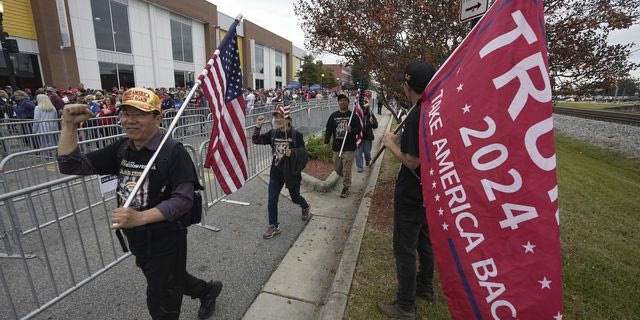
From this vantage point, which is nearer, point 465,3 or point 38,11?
point 465,3

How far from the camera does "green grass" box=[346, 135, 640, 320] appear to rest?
322 cm

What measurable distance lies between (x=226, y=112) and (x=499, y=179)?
8.18 feet

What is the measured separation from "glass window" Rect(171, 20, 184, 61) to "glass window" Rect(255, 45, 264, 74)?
54.2 ft

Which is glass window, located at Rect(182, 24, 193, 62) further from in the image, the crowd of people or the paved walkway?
the crowd of people

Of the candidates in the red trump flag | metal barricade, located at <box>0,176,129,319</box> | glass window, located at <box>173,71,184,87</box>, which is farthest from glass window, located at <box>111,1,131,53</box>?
the red trump flag

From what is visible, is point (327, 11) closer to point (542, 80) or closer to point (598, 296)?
point (542, 80)

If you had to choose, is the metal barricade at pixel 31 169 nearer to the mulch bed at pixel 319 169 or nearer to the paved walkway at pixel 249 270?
the paved walkway at pixel 249 270

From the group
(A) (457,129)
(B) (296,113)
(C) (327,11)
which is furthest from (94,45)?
(A) (457,129)

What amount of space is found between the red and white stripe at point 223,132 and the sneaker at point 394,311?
1971 mm

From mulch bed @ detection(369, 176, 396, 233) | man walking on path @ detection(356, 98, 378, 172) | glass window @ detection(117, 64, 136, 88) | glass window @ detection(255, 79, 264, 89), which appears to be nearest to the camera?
mulch bed @ detection(369, 176, 396, 233)

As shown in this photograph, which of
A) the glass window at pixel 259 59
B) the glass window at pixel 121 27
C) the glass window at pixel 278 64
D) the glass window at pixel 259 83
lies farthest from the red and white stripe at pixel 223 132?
the glass window at pixel 278 64

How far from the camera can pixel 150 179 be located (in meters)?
2.22

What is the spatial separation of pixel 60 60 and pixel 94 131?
13463 millimetres

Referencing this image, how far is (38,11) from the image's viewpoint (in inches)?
685
